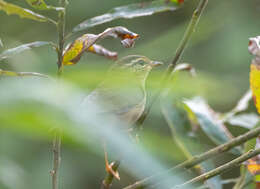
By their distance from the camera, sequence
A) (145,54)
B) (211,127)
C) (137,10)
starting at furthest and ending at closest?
(145,54) → (211,127) → (137,10)

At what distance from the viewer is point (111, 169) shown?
62cm

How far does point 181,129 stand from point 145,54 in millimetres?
736

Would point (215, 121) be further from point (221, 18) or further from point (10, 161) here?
point (221, 18)

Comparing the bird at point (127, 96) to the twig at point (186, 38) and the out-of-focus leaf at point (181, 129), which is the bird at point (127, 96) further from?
the out-of-focus leaf at point (181, 129)

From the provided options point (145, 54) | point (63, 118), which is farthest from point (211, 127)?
point (145, 54)

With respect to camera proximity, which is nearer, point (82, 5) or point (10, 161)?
point (10, 161)

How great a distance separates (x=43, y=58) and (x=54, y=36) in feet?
1.86

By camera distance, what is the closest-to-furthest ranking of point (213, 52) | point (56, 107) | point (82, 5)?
point (56, 107), point (82, 5), point (213, 52)

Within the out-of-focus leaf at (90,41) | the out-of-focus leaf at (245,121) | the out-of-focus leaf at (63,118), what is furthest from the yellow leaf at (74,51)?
the out-of-focus leaf at (245,121)

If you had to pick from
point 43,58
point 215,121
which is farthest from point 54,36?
point 215,121

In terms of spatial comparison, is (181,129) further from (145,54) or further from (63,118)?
(145,54)

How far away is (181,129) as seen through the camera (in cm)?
89

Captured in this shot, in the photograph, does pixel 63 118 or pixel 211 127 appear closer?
pixel 63 118

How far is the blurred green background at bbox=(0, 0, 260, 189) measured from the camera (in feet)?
3.53
